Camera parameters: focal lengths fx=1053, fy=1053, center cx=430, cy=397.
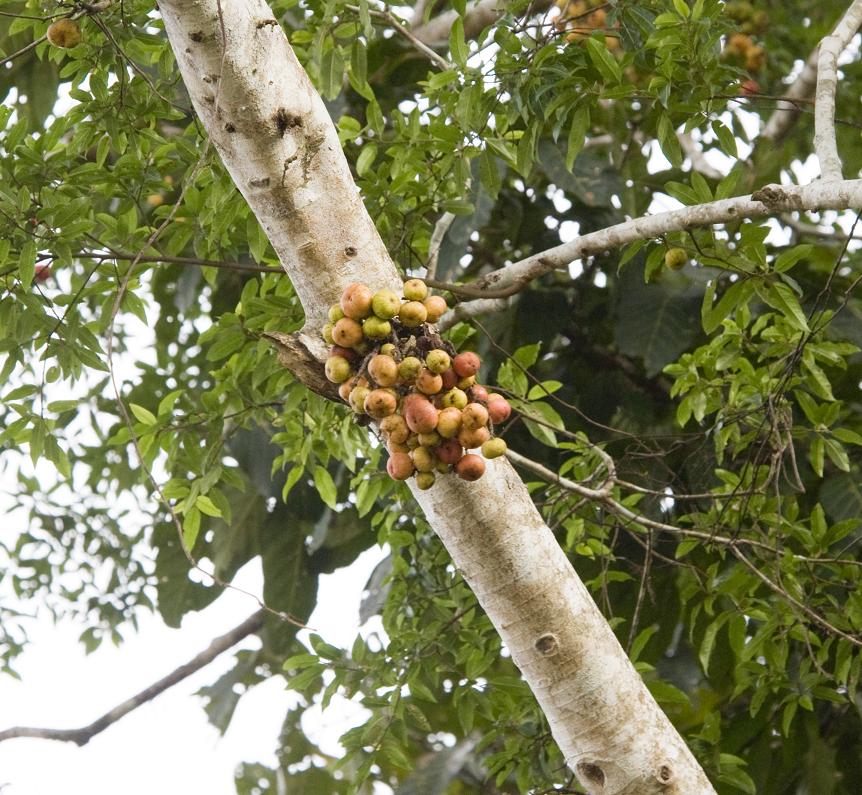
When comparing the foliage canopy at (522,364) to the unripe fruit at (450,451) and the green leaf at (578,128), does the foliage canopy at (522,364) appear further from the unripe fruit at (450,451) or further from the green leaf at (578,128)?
the unripe fruit at (450,451)

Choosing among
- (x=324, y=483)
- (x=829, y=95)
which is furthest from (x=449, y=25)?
(x=829, y=95)

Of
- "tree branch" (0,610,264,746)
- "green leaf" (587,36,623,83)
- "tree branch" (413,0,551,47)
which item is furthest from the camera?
"tree branch" (413,0,551,47)

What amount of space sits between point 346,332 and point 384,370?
0.06 m

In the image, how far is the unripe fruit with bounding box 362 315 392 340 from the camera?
1.07 meters

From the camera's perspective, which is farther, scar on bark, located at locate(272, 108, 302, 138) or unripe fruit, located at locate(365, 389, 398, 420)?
scar on bark, located at locate(272, 108, 302, 138)

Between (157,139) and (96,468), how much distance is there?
1.42 m

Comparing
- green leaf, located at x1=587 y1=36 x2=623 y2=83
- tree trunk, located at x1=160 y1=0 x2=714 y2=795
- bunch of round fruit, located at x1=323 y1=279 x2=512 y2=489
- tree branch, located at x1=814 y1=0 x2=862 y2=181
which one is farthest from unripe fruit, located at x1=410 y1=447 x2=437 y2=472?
green leaf, located at x1=587 y1=36 x2=623 y2=83

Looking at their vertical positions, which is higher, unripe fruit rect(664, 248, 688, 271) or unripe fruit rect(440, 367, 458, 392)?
unripe fruit rect(664, 248, 688, 271)

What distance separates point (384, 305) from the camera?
1.07 m

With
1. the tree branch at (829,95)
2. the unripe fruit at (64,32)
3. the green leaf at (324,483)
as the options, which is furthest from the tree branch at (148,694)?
the tree branch at (829,95)

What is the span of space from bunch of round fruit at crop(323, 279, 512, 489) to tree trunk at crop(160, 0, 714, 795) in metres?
0.10

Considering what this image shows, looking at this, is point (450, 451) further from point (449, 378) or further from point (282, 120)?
point (282, 120)

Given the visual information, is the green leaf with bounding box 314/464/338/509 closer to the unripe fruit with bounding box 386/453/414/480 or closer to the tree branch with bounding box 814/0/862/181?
the unripe fruit with bounding box 386/453/414/480

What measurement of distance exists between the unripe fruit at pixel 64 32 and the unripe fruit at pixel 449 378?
88 cm
